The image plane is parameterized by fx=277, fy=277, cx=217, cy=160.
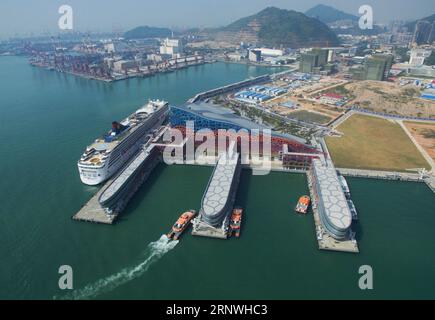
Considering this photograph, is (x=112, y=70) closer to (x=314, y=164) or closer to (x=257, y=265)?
(x=314, y=164)

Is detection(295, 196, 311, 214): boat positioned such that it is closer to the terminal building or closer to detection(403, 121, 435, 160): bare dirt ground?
the terminal building

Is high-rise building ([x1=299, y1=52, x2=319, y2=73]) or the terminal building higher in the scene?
high-rise building ([x1=299, y1=52, x2=319, y2=73])

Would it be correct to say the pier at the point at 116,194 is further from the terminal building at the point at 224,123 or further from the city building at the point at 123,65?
the city building at the point at 123,65

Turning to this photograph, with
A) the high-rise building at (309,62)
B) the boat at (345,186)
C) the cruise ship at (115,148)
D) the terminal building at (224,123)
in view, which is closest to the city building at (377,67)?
the high-rise building at (309,62)

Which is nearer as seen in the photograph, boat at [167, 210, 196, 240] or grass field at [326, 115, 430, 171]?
boat at [167, 210, 196, 240]

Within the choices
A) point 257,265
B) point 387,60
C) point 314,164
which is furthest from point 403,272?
point 387,60

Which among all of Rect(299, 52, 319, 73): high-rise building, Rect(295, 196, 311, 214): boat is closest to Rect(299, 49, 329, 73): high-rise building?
Rect(299, 52, 319, 73): high-rise building
